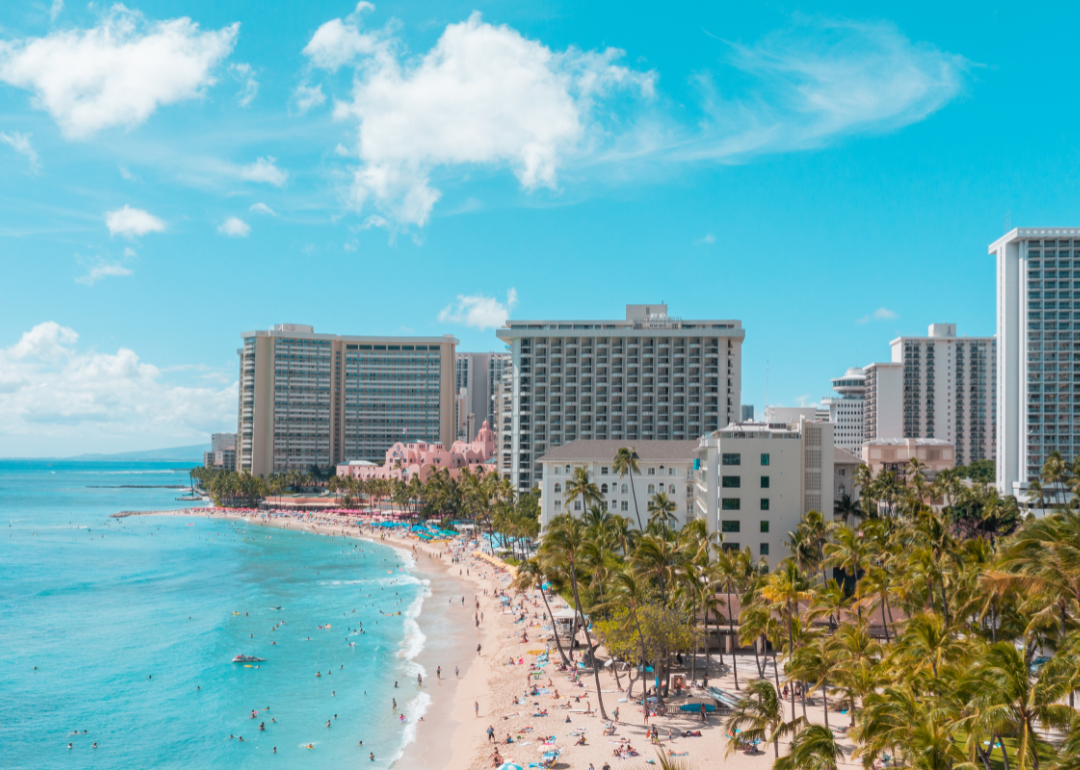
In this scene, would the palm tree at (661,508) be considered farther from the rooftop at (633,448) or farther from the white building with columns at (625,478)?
the rooftop at (633,448)

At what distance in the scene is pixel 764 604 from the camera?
145ft

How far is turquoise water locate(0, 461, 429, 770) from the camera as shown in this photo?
49.8m

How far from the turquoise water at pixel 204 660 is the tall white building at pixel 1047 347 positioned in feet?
335

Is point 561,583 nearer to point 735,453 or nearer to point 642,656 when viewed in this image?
point 642,656

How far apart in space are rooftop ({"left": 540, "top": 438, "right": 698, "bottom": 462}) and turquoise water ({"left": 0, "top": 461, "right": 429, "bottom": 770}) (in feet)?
81.4

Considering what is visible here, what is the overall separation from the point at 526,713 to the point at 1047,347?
386 feet

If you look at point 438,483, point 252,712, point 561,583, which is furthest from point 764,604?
point 438,483

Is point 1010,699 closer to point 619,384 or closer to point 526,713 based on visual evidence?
point 526,713

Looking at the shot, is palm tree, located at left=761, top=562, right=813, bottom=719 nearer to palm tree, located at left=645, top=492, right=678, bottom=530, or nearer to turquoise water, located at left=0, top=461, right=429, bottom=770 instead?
turquoise water, located at left=0, top=461, right=429, bottom=770

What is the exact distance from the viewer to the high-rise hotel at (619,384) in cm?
13538

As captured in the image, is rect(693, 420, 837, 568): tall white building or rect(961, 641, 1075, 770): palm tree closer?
rect(961, 641, 1075, 770): palm tree

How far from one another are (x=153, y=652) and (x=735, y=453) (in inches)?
2251

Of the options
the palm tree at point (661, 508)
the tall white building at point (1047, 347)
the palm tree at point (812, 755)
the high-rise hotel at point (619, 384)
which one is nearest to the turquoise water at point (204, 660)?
the palm tree at point (661, 508)

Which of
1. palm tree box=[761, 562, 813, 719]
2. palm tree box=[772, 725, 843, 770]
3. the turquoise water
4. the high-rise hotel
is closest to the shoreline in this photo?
the turquoise water
